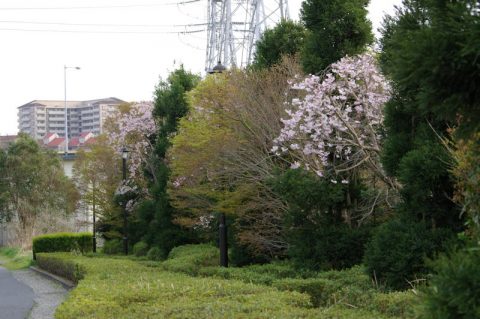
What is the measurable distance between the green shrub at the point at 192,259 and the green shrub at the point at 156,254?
1694 millimetres

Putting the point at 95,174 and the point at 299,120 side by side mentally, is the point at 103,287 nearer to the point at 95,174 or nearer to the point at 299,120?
the point at 299,120

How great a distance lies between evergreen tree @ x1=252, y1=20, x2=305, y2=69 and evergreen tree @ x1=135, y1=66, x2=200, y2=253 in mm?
6529

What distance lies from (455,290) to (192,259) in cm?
1574

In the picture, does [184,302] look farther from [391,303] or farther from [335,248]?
[335,248]

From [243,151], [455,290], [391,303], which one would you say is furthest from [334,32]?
[455,290]

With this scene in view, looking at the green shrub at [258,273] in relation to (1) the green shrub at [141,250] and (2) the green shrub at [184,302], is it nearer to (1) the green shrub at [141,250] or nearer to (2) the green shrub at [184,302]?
(2) the green shrub at [184,302]

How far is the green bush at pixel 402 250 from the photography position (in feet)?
30.3

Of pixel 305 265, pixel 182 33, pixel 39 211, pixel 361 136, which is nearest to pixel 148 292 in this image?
pixel 305 265

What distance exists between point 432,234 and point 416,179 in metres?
0.76

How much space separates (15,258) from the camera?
130ft

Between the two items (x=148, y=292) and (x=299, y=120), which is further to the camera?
(x=299, y=120)

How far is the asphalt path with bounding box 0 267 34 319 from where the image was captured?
47.1 feet

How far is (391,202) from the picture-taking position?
13109mm

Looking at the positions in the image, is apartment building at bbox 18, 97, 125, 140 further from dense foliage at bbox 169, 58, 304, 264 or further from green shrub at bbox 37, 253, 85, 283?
dense foliage at bbox 169, 58, 304, 264
